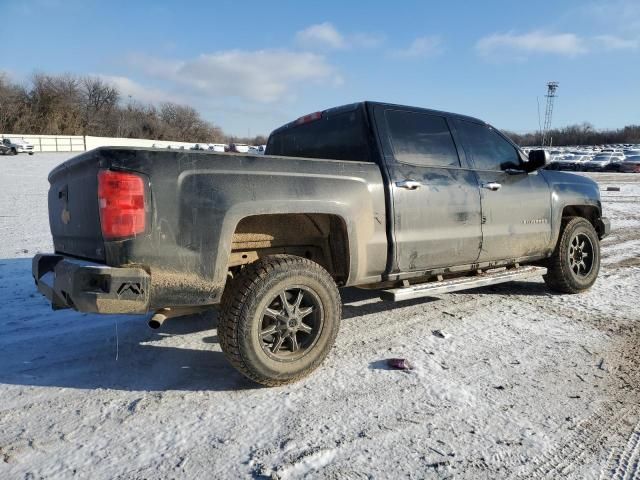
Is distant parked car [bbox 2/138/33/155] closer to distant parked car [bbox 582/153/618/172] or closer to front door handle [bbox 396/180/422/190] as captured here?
front door handle [bbox 396/180/422/190]

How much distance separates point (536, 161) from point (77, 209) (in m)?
4.18

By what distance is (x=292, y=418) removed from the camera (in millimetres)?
2660

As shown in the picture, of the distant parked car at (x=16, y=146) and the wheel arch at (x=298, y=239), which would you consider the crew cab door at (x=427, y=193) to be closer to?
the wheel arch at (x=298, y=239)

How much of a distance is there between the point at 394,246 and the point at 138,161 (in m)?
1.93

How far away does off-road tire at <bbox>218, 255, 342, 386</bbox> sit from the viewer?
2.88 meters

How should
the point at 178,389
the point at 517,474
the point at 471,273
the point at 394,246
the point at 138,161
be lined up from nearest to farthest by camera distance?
the point at 517,474 → the point at 138,161 → the point at 178,389 → the point at 394,246 → the point at 471,273

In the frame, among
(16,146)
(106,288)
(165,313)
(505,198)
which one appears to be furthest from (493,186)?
(16,146)

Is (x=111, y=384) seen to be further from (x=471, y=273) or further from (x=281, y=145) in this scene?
(x=471, y=273)

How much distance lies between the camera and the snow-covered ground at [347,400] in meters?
2.26

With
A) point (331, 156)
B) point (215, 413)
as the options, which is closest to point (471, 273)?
point (331, 156)

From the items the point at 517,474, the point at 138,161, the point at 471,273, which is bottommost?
the point at 517,474

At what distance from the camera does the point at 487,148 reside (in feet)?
15.4

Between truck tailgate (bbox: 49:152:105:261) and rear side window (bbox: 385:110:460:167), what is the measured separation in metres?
2.25

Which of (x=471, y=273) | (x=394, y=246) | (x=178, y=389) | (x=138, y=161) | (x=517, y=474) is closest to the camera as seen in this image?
(x=517, y=474)
